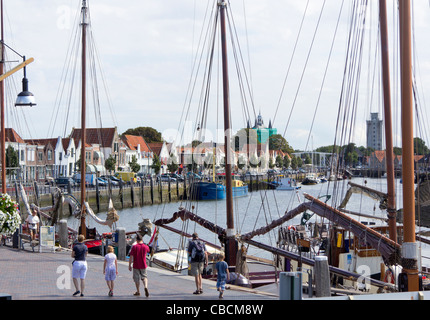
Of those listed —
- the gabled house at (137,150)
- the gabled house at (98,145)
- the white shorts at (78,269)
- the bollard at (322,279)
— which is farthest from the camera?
the gabled house at (137,150)

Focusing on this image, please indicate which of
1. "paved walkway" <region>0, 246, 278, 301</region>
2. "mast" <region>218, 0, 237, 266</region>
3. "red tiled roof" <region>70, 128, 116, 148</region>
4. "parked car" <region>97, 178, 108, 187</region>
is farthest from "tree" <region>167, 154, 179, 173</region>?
"paved walkway" <region>0, 246, 278, 301</region>

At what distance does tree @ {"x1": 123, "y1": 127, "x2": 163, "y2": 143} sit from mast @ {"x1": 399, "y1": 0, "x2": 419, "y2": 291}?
119804mm

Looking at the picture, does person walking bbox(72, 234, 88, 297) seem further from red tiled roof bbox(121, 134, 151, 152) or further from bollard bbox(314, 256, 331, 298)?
red tiled roof bbox(121, 134, 151, 152)

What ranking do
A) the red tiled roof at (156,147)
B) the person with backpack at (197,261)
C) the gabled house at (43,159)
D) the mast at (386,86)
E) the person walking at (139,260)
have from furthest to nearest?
the red tiled roof at (156,147) < the gabled house at (43,159) < the mast at (386,86) < the person with backpack at (197,261) < the person walking at (139,260)

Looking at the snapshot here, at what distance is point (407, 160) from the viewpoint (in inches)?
436

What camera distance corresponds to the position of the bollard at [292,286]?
9.01m

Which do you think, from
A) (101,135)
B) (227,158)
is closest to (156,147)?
(101,135)

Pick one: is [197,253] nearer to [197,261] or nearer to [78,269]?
[197,261]

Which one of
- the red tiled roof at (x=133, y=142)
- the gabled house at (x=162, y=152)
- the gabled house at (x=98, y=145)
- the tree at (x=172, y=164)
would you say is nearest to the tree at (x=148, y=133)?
the gabled house at (x=162, y=152)

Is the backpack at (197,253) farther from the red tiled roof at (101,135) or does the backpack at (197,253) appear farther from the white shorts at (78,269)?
the red tiled roof at (101,135)

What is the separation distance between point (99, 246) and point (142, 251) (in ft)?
36.6

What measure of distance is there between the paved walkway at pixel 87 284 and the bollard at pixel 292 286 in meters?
4.16

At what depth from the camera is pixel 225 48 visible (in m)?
20.9
